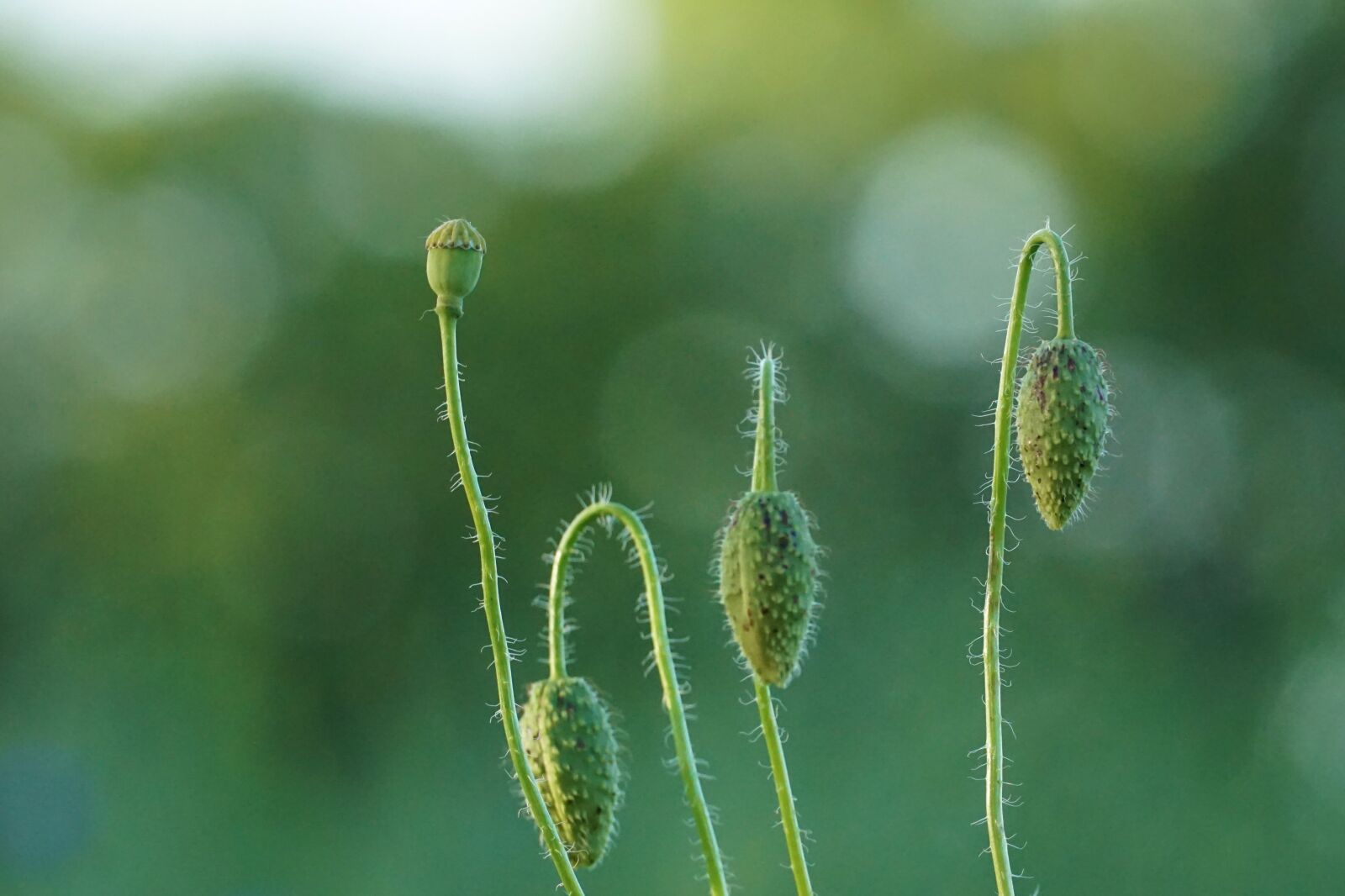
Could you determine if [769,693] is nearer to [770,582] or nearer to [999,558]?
[770,582]

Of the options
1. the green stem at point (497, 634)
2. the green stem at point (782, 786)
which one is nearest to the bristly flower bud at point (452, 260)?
the green stem at point (497, 634)

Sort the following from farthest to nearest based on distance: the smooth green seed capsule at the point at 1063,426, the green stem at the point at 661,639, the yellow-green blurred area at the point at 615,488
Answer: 1. the yellow-green blurred area at the point at 615,488
2. the smooth green seed capsule at the point at 1063,426
3. the green stem at the point at 661,639

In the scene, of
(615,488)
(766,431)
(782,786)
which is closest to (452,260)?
(766,431)

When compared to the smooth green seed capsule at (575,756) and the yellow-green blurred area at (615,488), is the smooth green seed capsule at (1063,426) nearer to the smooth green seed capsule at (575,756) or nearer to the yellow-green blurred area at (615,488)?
the smooth green seed capsule at (575,756)

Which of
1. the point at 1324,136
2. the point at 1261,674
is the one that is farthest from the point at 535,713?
the point at 1324,136

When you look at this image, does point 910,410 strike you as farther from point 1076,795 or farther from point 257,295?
point 257,295

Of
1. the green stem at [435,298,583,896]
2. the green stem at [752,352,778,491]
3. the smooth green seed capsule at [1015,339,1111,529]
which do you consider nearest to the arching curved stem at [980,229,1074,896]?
the smooth green seed capsule at [1015,339,1111,529]

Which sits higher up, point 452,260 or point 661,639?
point 452,260
